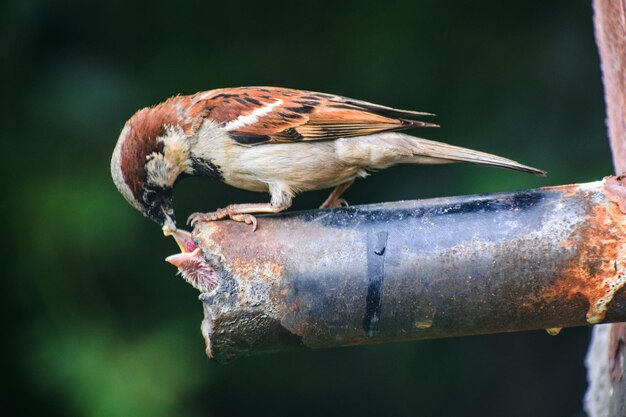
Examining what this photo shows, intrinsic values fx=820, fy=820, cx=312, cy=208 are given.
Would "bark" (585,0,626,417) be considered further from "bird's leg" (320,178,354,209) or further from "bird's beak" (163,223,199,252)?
"bird's beak" (163,223,199,252)

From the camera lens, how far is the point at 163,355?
3.86m

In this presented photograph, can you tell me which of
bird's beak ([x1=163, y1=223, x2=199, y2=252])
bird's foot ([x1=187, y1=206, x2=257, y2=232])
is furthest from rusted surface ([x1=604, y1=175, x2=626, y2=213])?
bird's beak ([x1=163, y1=223, x2=199, y2=252])

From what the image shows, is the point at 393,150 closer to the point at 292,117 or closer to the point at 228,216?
the point at 292,117

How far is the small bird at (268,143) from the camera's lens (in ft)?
9.01

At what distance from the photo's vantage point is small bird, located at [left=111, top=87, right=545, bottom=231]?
9.01ft

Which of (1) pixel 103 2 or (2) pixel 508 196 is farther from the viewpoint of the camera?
(1) pixel 103 2

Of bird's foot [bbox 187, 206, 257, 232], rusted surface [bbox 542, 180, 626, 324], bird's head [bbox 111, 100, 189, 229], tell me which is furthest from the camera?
bird's head [bbox 111, 100, 189, 229]

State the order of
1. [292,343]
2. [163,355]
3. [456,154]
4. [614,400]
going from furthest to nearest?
[163,355], [456,154], [614,400], [292,343]

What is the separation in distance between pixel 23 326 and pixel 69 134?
948mm

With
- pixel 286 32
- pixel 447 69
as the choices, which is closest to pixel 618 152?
pixel 447 69

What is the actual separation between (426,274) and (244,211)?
0.80 metres

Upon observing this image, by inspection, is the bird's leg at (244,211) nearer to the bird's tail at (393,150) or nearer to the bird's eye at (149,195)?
the bird's eye at (149,195)

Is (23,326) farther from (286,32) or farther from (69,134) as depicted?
(286,32)

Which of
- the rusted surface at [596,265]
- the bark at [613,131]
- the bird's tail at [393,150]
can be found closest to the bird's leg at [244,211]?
the bird's tail at [393,150]
